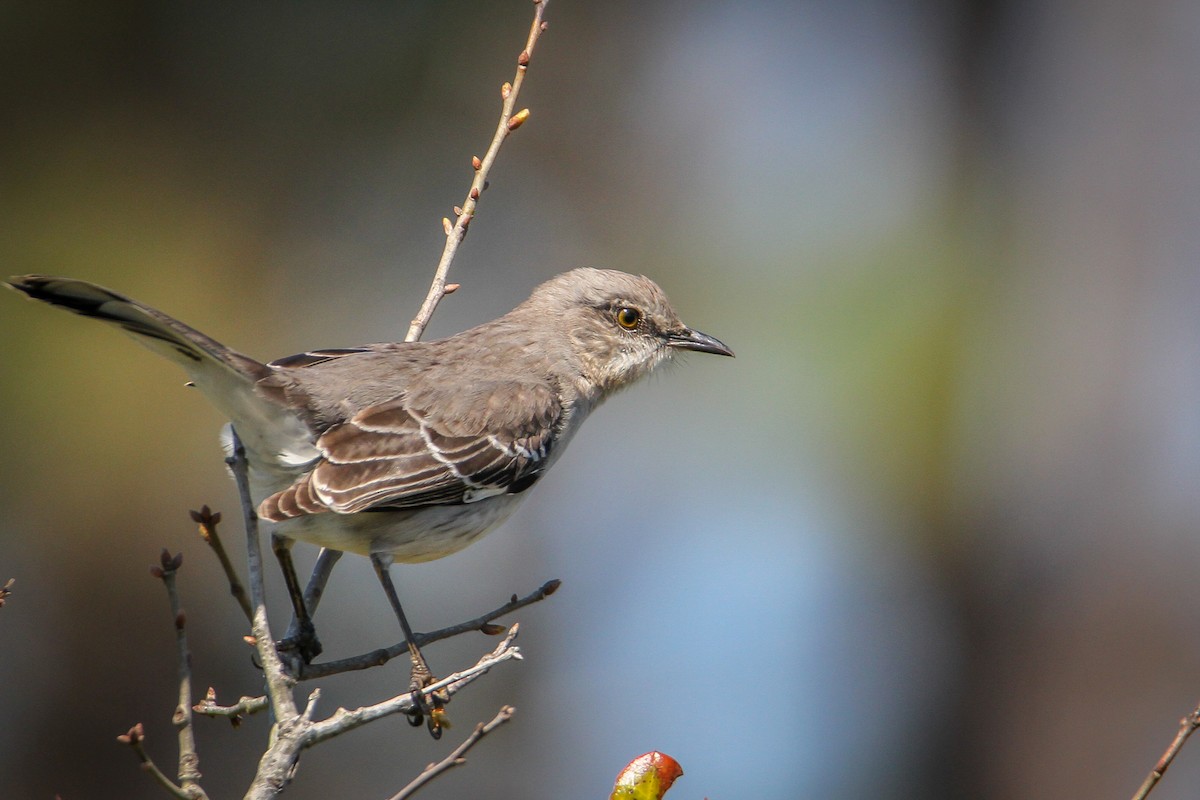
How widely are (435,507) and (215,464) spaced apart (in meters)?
5.79

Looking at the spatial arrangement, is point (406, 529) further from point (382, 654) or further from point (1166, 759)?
point (1166, 759)

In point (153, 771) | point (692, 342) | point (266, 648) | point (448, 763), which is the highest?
point (692, 342)

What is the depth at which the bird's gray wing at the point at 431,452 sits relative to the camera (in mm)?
3811

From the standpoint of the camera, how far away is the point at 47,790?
7.98m

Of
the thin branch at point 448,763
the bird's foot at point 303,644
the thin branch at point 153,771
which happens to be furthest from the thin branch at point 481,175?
the thin branch at point 153,771

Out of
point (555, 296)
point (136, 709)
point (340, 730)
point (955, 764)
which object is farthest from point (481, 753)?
point (340, 730)

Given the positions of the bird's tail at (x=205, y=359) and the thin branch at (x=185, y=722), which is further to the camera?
the bird's tail at (x=205, y=359)

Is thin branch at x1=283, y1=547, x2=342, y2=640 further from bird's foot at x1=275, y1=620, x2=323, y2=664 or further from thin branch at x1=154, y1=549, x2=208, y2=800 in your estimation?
thin branch at x1=154, y1=549, x2=208, y2=800

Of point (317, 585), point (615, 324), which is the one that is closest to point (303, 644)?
point (317, 585)

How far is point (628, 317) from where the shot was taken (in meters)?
5.36

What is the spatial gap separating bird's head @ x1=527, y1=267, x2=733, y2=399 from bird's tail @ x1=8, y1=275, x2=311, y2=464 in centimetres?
161

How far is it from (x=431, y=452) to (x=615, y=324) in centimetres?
144

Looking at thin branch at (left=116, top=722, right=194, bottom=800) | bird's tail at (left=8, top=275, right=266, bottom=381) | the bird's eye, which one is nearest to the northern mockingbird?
bird's tail at (left=8, top=275, right=266, bottom=381)

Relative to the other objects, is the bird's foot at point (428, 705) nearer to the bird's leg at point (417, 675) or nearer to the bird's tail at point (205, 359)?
the bird's leg at point (417, 675)
